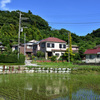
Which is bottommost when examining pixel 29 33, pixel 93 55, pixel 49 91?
pixel 49 91

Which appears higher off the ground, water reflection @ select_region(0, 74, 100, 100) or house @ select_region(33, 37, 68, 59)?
house @ select_region(33, 37, 68, 59)

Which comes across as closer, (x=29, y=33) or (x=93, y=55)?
(x=93, y=55)

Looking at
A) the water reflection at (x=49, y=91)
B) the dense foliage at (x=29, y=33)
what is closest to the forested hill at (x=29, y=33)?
the dense foliage at (x=29, y=33)

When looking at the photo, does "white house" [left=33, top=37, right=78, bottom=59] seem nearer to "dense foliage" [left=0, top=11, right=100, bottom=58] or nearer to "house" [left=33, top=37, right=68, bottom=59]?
"house" [left=33, top=37, right=68, bottom=59]

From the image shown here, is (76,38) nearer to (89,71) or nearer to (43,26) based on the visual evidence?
(43,26)

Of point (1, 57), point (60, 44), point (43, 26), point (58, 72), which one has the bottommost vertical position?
point (58, 72)

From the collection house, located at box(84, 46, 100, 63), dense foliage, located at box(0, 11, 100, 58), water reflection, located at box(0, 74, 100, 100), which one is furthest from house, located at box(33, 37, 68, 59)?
water reflection, located at box(0, 74, 100, 100)

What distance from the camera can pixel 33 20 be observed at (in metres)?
100

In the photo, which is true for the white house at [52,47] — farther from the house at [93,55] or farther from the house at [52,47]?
the house at [93,55]

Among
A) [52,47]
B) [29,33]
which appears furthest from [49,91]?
[29,33]

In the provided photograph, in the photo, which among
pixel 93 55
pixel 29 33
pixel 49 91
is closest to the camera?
pixel 49 91

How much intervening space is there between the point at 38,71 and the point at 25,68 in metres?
2.21

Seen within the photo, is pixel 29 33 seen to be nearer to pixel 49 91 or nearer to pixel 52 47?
pixel 52 47

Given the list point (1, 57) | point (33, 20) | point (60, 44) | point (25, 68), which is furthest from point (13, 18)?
point (25, 68)
